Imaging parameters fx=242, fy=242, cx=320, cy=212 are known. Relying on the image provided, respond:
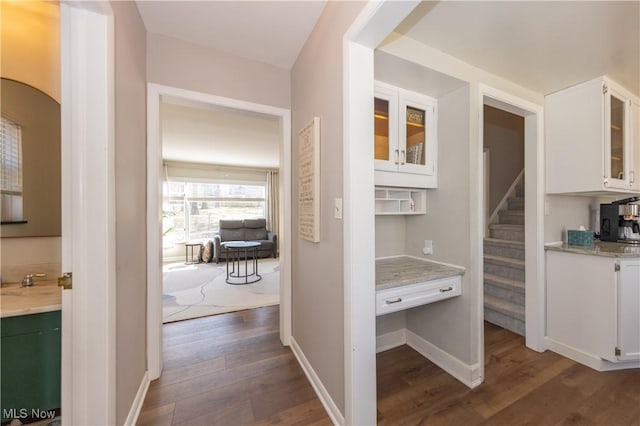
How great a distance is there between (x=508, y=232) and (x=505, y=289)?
2.52 feet

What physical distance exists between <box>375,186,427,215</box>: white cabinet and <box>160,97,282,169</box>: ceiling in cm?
107

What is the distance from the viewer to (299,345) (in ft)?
6.59

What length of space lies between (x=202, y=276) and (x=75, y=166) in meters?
4.03

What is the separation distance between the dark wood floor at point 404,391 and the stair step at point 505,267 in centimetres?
70

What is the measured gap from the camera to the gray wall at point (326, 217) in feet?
4.42

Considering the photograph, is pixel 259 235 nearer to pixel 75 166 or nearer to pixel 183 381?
pixel 183 381

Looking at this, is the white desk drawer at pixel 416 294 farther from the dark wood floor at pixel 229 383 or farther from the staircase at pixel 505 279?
the staircase at pixel 505 279

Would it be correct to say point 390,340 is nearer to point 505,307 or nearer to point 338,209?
point 505,307

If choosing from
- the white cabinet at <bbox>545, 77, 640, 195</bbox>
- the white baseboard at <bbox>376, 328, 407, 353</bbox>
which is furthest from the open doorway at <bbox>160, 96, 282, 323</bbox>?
the white cabinet at <bbox>545, 77, 640, 195</bbox>

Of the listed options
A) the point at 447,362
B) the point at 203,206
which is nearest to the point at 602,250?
the point at 447,362

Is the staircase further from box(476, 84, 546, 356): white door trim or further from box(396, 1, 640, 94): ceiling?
box(396, 1, 640, 94): ceiling

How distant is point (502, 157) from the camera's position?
379 centimetres

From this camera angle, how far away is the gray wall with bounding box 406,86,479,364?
174 cm

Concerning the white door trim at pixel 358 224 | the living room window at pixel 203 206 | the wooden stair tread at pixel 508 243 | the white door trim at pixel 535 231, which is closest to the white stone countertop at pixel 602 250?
the white door trim at pixel 535 231
